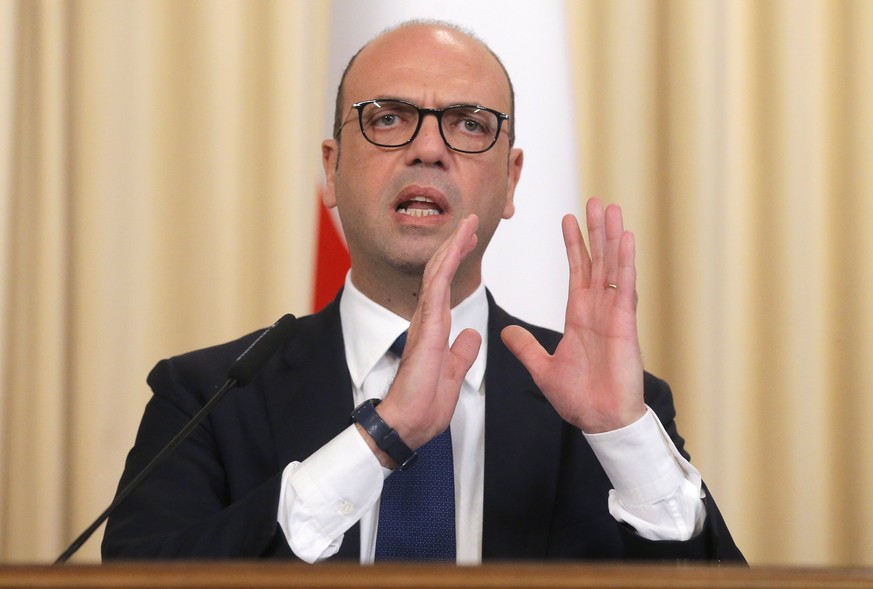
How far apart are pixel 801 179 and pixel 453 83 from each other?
911mm

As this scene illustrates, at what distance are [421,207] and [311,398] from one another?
38 cm

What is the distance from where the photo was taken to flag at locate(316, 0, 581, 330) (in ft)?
7.28

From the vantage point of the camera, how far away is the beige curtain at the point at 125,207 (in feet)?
7.22

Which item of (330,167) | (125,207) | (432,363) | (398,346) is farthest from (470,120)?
(125,207)

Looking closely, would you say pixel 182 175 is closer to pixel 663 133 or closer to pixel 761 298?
pixel 663 133

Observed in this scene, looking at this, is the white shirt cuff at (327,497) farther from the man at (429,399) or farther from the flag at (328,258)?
the flag at (328,258)

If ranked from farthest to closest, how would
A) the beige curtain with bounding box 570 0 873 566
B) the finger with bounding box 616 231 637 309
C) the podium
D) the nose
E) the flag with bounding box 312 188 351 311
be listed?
the flag with bounding box 312 188 351 311, the beige curtain with bounding box 570 0 873 566, the nose, the finger with bounding box 616 231 637 309, the podium

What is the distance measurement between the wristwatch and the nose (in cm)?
51

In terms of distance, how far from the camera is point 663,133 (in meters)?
2.27

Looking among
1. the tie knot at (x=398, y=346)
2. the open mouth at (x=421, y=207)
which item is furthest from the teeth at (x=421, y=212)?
the tie knot at (x=398, y=346)

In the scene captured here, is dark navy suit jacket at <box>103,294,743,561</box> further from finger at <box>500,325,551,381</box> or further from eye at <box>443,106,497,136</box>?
eye at <box>443,106,497,136</box>

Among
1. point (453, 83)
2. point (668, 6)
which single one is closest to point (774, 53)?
point (668, 6)

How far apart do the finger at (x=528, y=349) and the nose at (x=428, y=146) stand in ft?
1.17

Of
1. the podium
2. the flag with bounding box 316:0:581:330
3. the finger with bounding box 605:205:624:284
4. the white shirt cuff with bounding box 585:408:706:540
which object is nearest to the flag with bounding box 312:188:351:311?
the flag with bounding box 316:0:581:330
